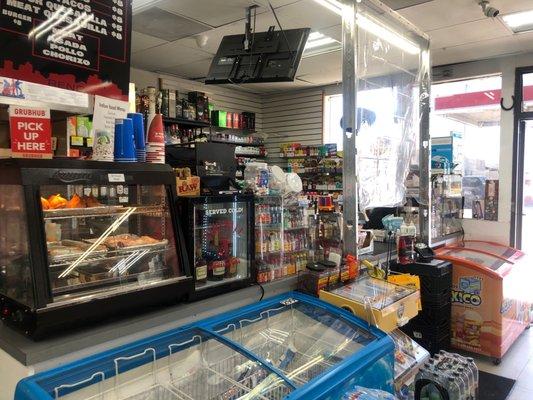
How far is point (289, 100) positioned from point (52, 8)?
703 cm

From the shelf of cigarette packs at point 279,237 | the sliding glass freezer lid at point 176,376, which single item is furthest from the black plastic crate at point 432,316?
the sliding glass freezer lid at point 176,376

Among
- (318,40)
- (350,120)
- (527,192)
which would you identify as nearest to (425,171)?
(350,120)

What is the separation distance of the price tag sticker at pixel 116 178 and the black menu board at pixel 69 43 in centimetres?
58

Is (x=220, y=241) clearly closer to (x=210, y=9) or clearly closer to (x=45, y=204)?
(x=45, y=204)

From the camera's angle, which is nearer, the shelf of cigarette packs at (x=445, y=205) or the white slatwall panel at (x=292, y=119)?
the shelf of cigarette packs at (x=445, y=205)

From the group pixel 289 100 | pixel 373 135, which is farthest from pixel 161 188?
pixel 289 100

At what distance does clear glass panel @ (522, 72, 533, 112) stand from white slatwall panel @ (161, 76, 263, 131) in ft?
16.2

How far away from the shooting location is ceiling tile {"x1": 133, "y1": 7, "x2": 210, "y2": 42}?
4.66 meters

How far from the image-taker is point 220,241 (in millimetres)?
2500

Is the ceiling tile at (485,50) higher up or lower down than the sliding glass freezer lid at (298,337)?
higher up

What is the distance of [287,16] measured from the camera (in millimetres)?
4742

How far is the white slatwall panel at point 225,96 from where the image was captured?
7449 mm

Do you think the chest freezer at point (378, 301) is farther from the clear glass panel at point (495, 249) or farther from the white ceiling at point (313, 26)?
the white ceiling at point (313, 26)

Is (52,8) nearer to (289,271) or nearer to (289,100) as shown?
(289,271)
